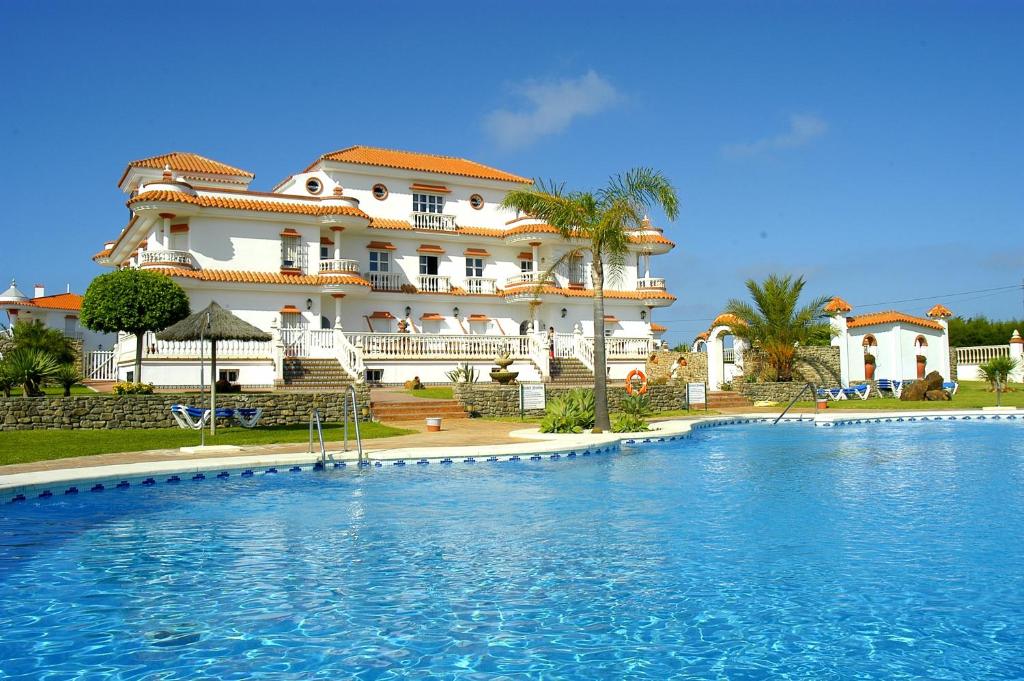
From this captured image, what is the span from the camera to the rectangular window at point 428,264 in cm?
3975

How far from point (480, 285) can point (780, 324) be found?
48.6ft

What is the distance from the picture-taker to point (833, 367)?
3591cm

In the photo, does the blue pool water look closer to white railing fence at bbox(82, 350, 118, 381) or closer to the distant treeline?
white railing fence at bbox(82, 350, 118, 381)

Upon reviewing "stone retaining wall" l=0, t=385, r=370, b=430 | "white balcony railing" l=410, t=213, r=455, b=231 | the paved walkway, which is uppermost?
"white balcony railing" l=410, t=213, r=455, b=231

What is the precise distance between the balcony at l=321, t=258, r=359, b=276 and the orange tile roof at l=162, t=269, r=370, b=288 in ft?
1.01

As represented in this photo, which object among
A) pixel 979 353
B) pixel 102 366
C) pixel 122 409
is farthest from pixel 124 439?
pixel 979 353

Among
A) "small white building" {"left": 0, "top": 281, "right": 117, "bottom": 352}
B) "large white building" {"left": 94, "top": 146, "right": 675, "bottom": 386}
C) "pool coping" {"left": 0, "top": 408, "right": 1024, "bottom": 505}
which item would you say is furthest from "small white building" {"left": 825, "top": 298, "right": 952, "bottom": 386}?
"small white building" {"left": 0, "top": 281, "right": 117, "bottom": 352}

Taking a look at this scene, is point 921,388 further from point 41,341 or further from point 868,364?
point 41,341

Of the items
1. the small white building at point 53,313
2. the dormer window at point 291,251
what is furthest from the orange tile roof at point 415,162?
the small white building at point 53,313

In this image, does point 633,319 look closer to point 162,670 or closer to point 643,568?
point 643,568

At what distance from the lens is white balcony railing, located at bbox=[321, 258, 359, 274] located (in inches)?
1348

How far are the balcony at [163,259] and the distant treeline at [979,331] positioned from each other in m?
51.7

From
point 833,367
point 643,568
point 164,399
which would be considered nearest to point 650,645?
point 643,568

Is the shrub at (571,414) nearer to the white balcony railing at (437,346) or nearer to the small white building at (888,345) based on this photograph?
A: the white balcony railing at (437,346)
